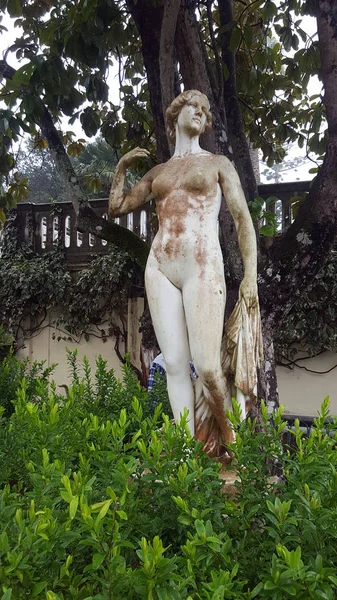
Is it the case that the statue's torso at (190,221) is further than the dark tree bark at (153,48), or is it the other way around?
the dark tree bark at (153,48)

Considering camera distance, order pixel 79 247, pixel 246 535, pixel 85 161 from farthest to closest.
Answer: pixel 85 161 < pixel 79 247 < pixel 246 535

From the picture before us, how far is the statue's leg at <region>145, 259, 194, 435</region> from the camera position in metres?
2.64

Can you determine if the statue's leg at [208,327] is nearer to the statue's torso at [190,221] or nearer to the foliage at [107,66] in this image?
the statue's torso at [190,221]

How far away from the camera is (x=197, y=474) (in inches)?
67.6

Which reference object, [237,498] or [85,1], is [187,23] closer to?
[85,1]

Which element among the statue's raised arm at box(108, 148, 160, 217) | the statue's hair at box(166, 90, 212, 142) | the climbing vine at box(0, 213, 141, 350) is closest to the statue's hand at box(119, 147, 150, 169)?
the statue's raised arm at box(108, 148, 160, 217)

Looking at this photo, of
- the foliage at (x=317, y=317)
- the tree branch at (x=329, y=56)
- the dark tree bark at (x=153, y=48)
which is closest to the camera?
the tree branch at (x=329, y=56)

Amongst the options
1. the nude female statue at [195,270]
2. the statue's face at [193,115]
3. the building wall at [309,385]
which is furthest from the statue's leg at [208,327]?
the building wall at [309,385]

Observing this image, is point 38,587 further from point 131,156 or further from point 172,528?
point 131,156

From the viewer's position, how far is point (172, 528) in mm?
1726

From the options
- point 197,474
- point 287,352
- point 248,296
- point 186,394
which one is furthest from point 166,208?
point 287,352

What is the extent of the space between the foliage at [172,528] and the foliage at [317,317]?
4417 mm

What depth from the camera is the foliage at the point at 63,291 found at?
23.5ft

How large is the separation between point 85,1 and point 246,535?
3.15 metres
